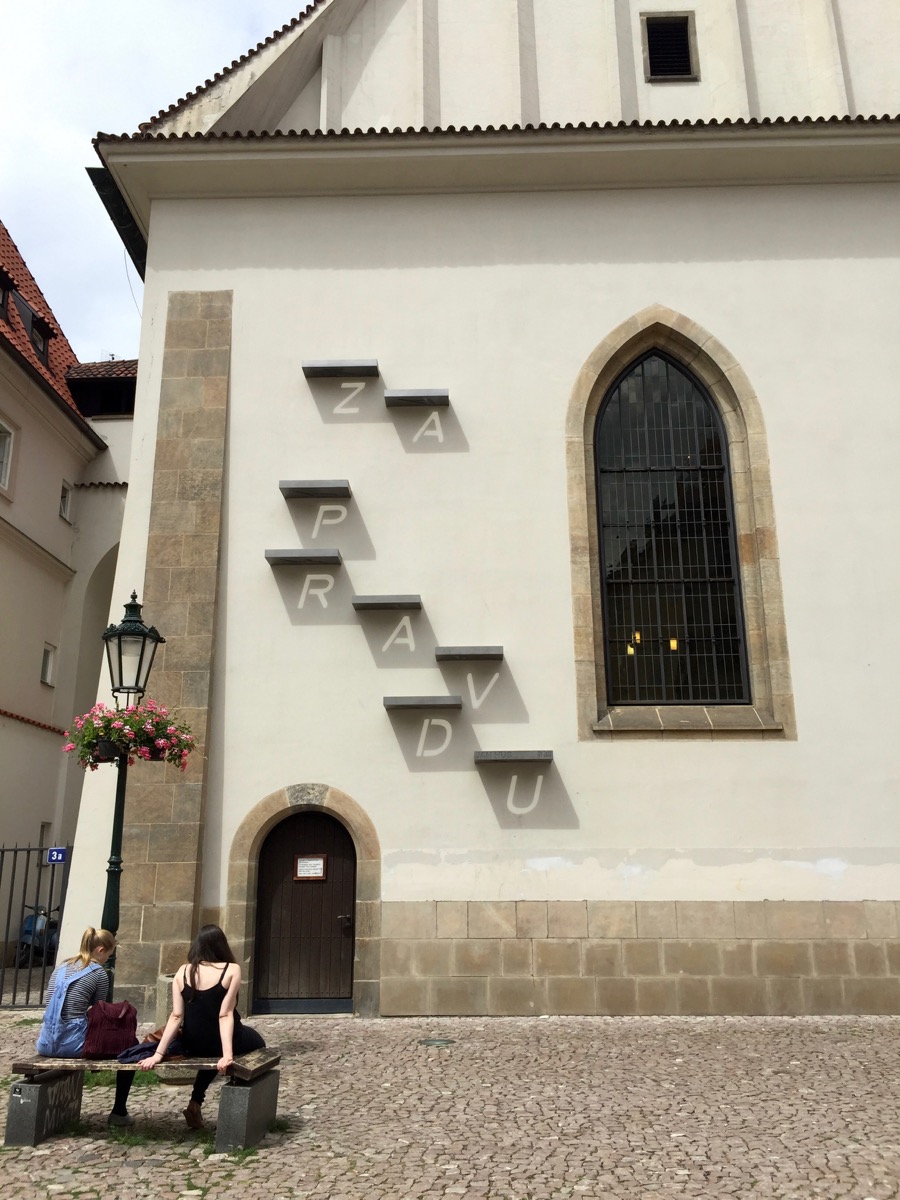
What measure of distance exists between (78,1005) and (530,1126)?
9.11 feet

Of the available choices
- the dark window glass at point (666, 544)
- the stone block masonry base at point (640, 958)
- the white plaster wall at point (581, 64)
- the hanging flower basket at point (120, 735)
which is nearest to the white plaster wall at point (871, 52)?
the white plaster wall at point (581, 64)

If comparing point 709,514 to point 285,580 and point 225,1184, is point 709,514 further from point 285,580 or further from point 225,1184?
point 225,1184

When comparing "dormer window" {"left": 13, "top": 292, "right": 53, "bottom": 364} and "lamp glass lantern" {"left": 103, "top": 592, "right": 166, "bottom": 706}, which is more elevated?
"dormer window" {"left": 13, "top": 292, "right": 53, "bottom": 364}

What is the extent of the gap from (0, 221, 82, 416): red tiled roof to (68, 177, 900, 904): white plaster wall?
6833 mm

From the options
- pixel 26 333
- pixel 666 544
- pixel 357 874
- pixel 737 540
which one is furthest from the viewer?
pixel 26 333

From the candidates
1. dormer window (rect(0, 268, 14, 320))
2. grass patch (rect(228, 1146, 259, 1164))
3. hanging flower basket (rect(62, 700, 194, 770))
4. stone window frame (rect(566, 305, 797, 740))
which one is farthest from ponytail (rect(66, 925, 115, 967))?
dormer window (rect(0, 268, 14, 320))

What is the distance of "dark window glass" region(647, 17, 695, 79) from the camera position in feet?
44.7

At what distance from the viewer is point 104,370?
2014cm

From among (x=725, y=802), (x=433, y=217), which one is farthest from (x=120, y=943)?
(x=433, y=217)

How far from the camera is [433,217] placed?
12578mm

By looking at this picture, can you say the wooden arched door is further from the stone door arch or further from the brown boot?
the brown boot

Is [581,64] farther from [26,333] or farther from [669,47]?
[26,333]

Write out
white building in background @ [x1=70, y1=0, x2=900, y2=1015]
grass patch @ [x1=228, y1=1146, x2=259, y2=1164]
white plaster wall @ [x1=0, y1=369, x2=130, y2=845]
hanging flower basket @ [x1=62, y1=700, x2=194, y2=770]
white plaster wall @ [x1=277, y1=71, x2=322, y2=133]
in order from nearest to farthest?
1. grass patch @ [x1=228, y1=1146, x2=259, y2=1164]
2. hanging flower basket @ [x1=62, y1=700, x2=194, y2=770]
3. white building in background @ [x1=70, y1=0, x2=900, y2=1015]
4. white plaster wall @ [x1=277, y1=71, x2=322, y2=133]
5. white plaster wall @ [x1=0, y1=369, x2=130, y2=845]

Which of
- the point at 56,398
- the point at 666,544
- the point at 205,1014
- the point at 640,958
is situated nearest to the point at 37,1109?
the point at 205,1014
